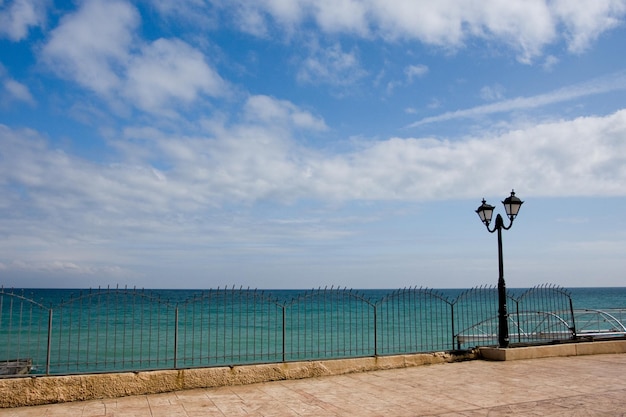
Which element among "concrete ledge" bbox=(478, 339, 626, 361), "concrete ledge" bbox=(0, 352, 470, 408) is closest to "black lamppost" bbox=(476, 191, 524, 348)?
"concrete ledge" bbox=(478, 339, 626, 361)

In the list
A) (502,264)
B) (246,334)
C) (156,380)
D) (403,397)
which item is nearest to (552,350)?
(502,264)

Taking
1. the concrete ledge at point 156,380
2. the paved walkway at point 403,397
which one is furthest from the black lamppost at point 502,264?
the concrete ledge at point 156,380

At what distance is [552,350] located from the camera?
1320cm

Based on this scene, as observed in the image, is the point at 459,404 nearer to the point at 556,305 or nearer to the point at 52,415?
the point at 52,415

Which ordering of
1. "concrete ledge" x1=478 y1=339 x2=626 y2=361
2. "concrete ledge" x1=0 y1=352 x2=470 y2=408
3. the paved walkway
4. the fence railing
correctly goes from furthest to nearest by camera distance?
"concrete ledge" x1=478 y1=339 x2=626 y2=361 → the fence railing → "concrete ledge" x1=0 y1=352 x2=470 y2=408 → the paved walkway

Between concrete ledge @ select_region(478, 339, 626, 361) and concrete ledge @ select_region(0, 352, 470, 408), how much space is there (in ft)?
8.31

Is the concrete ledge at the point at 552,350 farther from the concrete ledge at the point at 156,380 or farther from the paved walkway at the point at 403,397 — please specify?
the concrete ledge at the point at 156,380

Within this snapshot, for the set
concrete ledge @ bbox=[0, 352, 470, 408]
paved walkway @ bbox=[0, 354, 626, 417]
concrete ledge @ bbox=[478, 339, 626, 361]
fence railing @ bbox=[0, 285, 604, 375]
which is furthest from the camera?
concrete ledge @ bbox=[478, 339, 626, 361]

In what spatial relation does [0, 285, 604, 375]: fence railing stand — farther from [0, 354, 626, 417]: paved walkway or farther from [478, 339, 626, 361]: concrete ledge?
[0, 354, 626, 417]: paved walkway

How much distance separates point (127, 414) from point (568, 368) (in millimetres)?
9065

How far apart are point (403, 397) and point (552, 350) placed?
622cm

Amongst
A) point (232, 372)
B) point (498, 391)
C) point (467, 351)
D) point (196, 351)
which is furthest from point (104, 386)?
point (196, 351)

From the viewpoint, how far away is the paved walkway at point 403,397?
7.95 m

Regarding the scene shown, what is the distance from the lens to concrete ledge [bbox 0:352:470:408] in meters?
8.67
